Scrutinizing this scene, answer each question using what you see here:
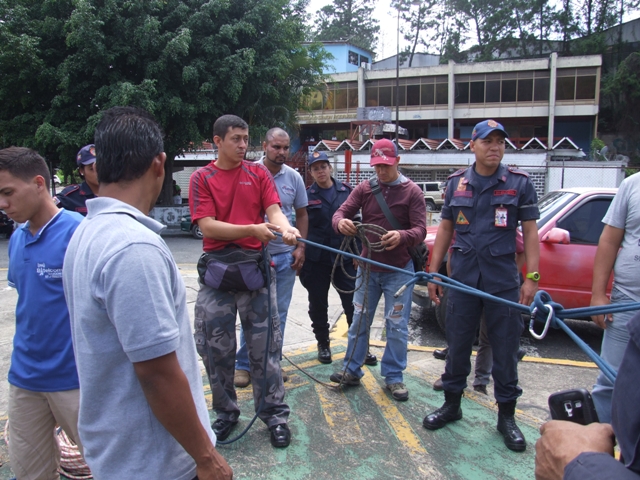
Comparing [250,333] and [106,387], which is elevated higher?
[106,387]

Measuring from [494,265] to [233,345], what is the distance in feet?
5.69

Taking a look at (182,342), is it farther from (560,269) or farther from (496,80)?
(496,80)

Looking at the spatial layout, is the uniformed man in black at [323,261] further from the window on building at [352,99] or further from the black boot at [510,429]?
the window on building at [352,99]

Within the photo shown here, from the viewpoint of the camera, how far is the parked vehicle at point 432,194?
24.2 meters

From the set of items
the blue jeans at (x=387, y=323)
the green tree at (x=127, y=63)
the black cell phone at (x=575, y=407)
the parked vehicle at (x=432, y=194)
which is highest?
the green tree at (x=127, y=63)

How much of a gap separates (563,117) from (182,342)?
3794 cm

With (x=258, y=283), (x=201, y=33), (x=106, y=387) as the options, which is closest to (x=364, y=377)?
(x=258, y=283)

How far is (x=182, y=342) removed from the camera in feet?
4.90

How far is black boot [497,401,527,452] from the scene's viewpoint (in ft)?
9.68

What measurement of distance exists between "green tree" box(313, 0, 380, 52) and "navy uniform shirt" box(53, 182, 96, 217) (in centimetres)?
5813

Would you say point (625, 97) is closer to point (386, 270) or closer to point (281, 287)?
point (386, 270)

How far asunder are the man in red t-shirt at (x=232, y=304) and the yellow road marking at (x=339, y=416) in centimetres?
36

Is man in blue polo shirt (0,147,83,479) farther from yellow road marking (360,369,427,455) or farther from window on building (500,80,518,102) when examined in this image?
window on building (500,80,518,102)

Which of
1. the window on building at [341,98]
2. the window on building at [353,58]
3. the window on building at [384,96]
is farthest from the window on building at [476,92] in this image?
the window on building at [353,58]
